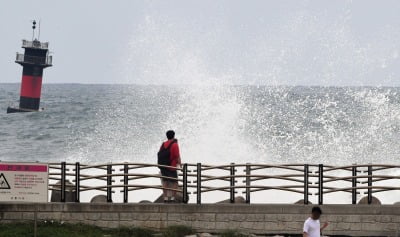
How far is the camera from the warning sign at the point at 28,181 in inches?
637

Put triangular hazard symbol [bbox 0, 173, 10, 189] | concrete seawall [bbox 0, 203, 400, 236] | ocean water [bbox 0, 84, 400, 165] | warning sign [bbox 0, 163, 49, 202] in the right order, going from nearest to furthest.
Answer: warning sign [bbox 0, 163, 49, 202], triangular hazard symbol [bbox 0, 173, 10, 189], concrete seawall [bbox 0, 203, 400, 236], ocean water [bbox 0, 84, 400, 165]

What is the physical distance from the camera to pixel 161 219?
55.3ft

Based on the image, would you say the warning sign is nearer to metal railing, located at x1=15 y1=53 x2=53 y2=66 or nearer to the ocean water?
the ocean water

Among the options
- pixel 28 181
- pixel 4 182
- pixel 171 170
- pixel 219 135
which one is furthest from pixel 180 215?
pixel 219 135

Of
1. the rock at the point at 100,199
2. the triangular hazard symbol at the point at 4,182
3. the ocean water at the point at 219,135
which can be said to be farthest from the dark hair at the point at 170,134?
the ocean water at the point at 219,135

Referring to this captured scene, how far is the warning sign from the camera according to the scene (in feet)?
53.1

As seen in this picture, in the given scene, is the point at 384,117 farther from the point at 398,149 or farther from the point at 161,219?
the point at 161,219

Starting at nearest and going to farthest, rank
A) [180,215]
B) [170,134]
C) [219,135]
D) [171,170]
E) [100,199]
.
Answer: [180,215] < [170,134] < [171,170] < [100,199] < [219,135]

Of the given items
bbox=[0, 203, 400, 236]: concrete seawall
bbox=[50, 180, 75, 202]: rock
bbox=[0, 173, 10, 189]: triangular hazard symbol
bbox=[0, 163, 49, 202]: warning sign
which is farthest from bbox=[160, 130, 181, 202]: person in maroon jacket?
bbox=[0, 173, 10, 189]: triangular hazard symbol

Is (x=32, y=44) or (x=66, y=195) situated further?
(x=32, y=44)

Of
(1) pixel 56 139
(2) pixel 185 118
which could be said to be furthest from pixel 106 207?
(1) pixel 56 139

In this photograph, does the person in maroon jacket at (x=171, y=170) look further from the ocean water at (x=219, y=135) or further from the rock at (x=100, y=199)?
the ocean water at (x=219, y=135)

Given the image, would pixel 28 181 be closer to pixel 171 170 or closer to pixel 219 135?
pixel 171 170

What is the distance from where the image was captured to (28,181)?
16219mm
